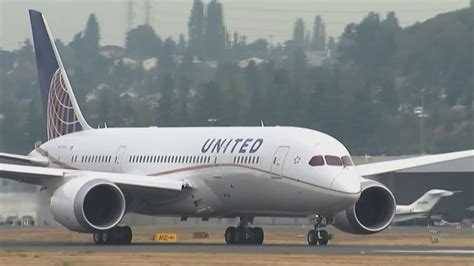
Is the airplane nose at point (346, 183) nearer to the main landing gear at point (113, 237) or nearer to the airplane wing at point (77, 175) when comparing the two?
the airplane wing at point (77, 175)

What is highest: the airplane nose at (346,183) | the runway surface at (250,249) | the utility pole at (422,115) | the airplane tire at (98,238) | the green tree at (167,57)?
the green tree at (167,57)

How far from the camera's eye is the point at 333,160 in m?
44.4

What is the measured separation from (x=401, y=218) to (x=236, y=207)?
804 inches

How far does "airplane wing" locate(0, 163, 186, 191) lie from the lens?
4581 cm

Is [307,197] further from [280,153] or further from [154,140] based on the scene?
[154,140]

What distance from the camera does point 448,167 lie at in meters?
69.4

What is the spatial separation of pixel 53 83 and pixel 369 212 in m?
13.2

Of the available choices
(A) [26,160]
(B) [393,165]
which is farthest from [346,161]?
(A) [26,160]

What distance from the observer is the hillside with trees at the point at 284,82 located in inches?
2881

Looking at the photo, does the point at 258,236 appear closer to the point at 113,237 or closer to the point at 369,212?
the point at 369,212

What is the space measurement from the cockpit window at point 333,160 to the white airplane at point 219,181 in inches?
1.0

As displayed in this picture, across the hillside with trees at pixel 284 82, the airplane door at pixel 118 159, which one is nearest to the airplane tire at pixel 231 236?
the airplane door at pixel 118 159

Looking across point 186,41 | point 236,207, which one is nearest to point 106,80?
point 186,41

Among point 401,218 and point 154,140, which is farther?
point 401,218
